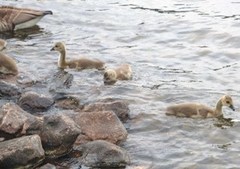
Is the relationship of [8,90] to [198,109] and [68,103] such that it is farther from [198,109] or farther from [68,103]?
[198,109]

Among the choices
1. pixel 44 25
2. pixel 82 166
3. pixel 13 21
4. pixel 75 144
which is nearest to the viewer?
pixel 82 166

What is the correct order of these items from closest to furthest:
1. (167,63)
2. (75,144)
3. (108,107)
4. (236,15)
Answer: (75,144), (108,107), (167,63), (236,15)

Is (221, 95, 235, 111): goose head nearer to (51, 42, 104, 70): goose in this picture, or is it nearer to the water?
the water

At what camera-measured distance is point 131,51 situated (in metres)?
13.8

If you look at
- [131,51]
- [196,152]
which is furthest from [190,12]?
[196,152]

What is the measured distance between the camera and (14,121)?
7.91 metres

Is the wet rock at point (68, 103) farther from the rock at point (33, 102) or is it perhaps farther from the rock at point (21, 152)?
the rock at point (21, 152)

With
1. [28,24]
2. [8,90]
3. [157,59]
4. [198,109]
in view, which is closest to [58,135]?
[8,90]

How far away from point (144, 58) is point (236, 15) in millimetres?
A: 5297

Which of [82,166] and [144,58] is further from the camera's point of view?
[144,58]

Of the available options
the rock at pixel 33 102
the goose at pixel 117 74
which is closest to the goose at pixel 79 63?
the goose at pixel 117 74

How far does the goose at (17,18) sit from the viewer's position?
15086mm

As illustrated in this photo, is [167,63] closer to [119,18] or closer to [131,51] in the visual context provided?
[131,51]

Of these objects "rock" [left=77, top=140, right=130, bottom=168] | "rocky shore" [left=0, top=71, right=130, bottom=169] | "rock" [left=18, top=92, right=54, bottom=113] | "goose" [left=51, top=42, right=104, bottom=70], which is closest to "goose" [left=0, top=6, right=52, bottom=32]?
"goose" [left=51, top=42, right=104, bottom=70]
